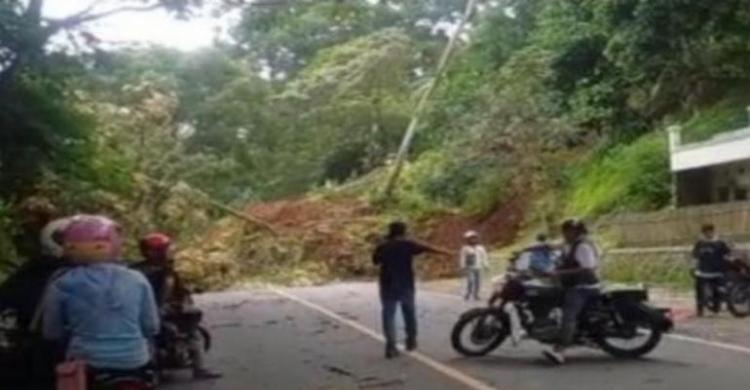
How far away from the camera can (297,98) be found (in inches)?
2029

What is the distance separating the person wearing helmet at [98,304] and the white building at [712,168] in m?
25.3

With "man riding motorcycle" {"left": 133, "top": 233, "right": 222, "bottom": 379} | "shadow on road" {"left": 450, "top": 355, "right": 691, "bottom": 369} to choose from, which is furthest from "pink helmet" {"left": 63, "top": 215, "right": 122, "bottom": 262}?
"shadow on road" {"left": 450, "top": 355, "right": 691, "bottom": 369}

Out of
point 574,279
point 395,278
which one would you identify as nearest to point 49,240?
point 395,278

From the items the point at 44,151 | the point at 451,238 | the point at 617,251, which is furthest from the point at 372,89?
the point at 44,151

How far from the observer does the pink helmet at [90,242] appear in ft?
17.6

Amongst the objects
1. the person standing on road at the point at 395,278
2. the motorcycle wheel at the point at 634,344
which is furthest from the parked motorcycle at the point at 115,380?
the person standing on road at the point at 395,278

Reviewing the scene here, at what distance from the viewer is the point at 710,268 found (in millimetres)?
20094

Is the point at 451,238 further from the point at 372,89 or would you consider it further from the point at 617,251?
the point at 617,251

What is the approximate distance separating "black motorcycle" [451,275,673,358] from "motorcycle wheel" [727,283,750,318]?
20.9 ft

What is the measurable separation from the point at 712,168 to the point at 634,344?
19.8 meters

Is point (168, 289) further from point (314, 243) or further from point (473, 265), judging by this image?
point (314, 243)

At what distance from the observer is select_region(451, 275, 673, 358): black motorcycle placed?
13.7m

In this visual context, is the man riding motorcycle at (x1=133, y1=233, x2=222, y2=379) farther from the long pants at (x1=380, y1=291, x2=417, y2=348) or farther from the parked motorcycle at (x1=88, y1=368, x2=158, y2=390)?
the parked motorcycle at (x1=88, y1=368, x2=158, y2=390)

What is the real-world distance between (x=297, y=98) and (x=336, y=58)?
8.17ft
